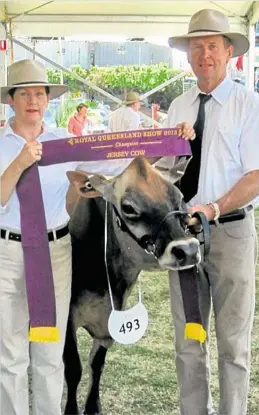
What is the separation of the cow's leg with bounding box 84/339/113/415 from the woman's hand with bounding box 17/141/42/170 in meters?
1.38

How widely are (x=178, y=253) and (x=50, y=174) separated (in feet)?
2.32

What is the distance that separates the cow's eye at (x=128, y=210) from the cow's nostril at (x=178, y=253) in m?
0.30

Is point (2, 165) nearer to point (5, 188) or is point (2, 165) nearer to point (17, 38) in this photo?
point (5, 188)

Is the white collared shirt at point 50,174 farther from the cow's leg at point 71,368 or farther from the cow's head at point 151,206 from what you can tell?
the cow's leg at point 71,368

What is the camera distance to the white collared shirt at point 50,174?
2770mm

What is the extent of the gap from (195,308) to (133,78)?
348 inches

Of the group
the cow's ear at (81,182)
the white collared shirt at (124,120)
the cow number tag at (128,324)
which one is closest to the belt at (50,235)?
the cow's ear at (81,182)

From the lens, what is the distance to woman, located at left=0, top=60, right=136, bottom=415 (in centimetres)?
279

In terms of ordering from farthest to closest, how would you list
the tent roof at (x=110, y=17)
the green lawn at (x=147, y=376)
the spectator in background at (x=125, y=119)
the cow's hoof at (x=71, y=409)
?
the spectator in background at (x=125, y=119), the tent roof at (x=110, y=17), the green lawn at (x=147, y=376), the cow's hoof at (x=71, y=409)

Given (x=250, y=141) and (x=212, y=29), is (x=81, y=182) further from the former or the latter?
(x=212, y=29)

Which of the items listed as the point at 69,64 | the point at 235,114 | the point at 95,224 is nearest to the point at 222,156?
the point at 235,114

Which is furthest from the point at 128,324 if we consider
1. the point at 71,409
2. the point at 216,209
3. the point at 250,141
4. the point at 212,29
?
the point at 212,29

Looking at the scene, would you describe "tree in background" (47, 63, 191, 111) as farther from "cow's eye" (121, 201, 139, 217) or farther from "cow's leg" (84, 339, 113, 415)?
"cow's eye" (121, 201, 139, 217)

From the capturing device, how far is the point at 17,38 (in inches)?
283
